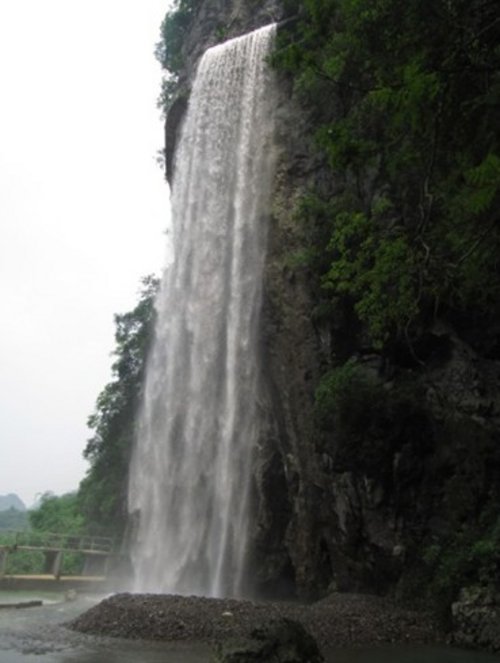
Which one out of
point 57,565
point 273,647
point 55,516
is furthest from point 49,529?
point 273,647

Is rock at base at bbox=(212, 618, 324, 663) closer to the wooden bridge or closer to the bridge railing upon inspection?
the wooden bridge

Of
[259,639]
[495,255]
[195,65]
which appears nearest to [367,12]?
[495,255]

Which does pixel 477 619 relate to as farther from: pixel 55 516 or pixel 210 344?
pixel 55 516

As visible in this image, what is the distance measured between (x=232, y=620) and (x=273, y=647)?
386 centimetres

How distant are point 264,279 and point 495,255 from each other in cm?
1219

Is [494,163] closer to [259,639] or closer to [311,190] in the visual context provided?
[259,639]

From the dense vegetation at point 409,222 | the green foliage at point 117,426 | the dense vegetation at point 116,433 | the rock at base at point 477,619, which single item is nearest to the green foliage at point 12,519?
the dense vegetation at point 116,433

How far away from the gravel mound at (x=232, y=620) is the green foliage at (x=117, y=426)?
21.7m

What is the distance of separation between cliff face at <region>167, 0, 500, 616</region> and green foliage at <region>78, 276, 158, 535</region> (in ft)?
51.1

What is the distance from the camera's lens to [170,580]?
66.7ft

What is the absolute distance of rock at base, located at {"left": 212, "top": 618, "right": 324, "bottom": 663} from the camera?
798 cm

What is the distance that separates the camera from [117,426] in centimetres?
3597

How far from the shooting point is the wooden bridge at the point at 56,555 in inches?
1003

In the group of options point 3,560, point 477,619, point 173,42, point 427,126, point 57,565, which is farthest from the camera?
point 173,42
